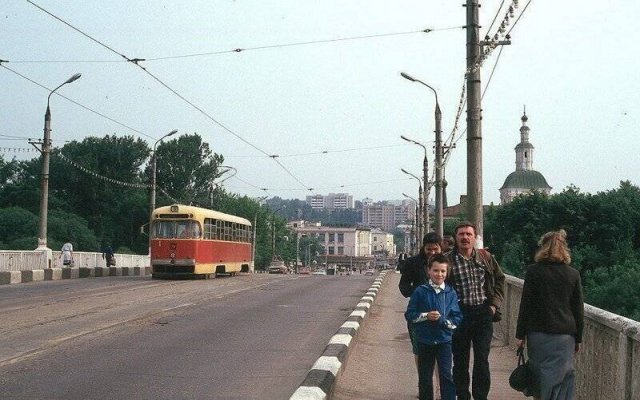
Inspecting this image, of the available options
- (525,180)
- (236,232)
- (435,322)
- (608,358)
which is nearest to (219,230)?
(236,232)

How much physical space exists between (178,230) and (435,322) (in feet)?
84.6

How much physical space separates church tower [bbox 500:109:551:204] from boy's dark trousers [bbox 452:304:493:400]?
140363 mm

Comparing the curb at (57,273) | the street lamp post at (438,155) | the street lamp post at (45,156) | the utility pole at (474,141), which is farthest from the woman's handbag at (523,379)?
the street lamp post at (45,156)

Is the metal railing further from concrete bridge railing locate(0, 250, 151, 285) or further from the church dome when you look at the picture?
the church dome

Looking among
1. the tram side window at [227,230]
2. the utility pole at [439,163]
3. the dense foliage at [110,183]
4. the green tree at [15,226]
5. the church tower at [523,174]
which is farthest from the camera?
the church tower at [523,174]

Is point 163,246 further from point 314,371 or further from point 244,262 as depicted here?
point 314,371

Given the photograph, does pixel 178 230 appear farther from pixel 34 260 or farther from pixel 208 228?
pixel 34 260

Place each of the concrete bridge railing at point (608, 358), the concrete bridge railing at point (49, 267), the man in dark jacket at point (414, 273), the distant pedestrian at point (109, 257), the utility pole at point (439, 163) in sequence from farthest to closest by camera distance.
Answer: the distant pedestrian at point (109, 257) < the utility pole at point (439, 163) < the concrete bridge railing at point (49, 267) < the man in dark jacket at point (414, 273) < the concrete bridge railing at point (608, 358)

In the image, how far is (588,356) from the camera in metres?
7.77

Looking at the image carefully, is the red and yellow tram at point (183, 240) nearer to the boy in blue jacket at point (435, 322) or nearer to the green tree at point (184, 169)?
the boy in blue jacket at point (435, 322)

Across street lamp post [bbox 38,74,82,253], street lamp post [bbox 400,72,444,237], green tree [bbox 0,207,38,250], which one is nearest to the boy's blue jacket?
street lamp post [bbox 400,72,444,237]

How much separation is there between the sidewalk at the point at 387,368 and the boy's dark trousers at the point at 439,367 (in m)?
1.17

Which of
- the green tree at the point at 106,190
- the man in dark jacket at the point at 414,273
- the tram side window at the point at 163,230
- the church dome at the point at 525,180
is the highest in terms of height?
the church dome at the point at 525,180

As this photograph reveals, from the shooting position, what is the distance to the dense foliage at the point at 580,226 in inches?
2398
